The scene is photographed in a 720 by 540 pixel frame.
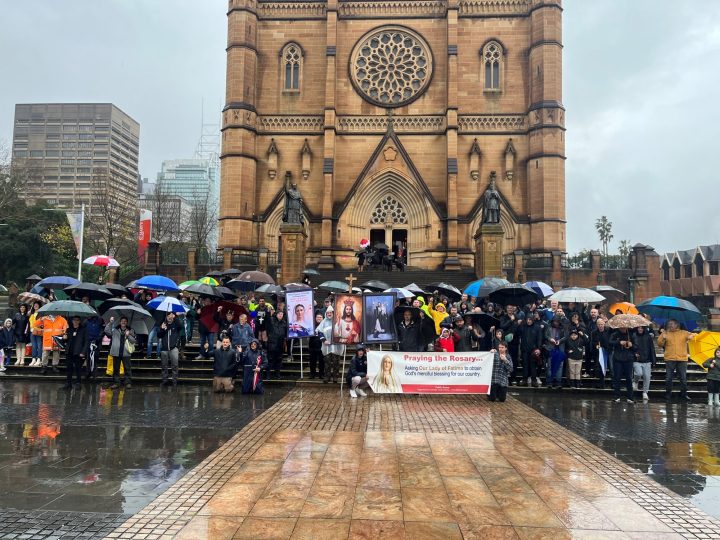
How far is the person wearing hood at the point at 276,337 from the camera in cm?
1293

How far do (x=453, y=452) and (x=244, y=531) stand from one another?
11.1 ft

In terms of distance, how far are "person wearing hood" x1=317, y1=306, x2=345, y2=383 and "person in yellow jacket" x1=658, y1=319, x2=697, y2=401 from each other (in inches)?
290

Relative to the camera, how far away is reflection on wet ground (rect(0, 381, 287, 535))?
17.2ft

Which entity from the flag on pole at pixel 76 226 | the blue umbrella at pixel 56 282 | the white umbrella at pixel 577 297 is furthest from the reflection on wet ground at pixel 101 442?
the flag on pole at pixel 76 226

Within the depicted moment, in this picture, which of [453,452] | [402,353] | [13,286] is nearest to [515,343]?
[402,353]

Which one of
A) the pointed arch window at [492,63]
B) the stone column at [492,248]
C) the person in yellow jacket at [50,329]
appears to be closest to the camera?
the person in yellow jacket at [50,329]

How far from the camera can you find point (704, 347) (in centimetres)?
1208

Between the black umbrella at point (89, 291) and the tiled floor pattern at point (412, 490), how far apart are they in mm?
→ 7891

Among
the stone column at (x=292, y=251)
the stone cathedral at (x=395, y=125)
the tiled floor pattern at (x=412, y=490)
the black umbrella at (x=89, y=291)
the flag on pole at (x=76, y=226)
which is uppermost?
the stone cathedral at (x=395, y=125)

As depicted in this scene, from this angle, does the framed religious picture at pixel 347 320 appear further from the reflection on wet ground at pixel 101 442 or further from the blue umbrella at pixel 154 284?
the blue umbrella at pixel 154 284

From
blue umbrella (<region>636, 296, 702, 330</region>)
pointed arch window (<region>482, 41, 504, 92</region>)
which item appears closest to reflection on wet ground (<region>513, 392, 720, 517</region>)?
blue umbrella (<region>636, 296, 702, 330</region>)

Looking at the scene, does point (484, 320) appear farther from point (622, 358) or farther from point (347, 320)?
point (347, 320)

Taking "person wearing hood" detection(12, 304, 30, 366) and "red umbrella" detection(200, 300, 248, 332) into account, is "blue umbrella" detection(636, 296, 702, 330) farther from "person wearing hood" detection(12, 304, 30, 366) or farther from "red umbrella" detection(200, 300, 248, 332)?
"person wearing hood" detection(12, 304, 30, 366)

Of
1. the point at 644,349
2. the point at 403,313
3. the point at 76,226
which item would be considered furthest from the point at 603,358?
the point at 76,226
